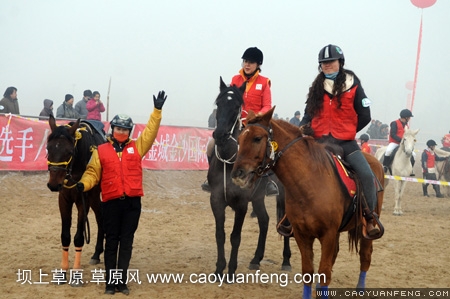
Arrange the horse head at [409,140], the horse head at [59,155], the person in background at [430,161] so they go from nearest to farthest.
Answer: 1. the horse head at [59,155]
2. the horse head at [409,140]
3. the person in background at [430,161]

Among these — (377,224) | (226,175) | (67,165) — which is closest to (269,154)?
(377,224)

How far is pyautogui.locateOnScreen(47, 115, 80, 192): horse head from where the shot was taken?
5816 mm

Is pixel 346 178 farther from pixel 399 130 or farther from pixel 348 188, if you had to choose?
pixel 399 130

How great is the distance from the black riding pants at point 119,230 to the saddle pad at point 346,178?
2.56m

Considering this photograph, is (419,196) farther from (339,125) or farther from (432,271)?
(339,125)

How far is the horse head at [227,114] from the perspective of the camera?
6375mm

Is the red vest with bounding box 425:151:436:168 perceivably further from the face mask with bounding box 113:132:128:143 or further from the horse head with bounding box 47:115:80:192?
the horse head with bounding box 47:115:80:192

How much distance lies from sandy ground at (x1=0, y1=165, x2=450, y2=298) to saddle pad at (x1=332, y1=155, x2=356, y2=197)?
1.76 meters

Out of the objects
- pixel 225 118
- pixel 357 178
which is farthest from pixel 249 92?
pixel 357 178

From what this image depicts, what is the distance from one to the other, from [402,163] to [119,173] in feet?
34.9

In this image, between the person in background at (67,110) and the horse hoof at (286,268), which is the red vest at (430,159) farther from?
the person in background at (67,110)

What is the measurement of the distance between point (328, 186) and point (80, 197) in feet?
11.5

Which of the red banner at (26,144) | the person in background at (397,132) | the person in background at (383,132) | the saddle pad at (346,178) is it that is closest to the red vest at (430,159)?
the person in background at (397,132)

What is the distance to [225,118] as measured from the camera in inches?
252
